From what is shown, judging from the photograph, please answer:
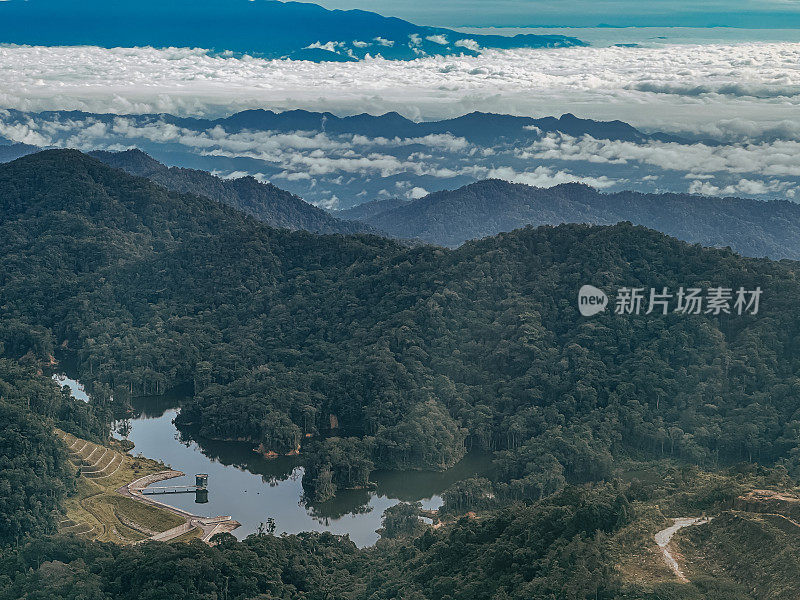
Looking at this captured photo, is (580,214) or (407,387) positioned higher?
(407,387)

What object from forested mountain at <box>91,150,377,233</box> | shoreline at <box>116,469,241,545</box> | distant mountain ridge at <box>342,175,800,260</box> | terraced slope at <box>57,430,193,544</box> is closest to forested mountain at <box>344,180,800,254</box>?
A: distant mountain ridge at <box>342,175,800,260</box>

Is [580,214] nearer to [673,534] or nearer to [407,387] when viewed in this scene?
[407,387]

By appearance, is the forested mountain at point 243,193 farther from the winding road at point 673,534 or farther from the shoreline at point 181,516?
the winding road at point 673,534

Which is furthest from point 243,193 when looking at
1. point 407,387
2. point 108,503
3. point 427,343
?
point 108,503

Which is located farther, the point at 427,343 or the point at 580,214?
the point at 580,214

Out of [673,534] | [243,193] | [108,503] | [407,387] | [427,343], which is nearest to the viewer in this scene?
[673,534]

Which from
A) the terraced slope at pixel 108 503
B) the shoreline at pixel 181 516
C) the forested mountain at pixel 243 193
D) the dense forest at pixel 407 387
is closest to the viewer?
the dense forest at pixel 407 387

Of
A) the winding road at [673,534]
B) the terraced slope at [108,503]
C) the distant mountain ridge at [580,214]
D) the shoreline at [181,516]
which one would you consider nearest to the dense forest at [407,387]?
the winding road at [673,534]

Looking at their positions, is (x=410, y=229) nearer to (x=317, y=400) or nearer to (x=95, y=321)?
(x=95, y=321)
